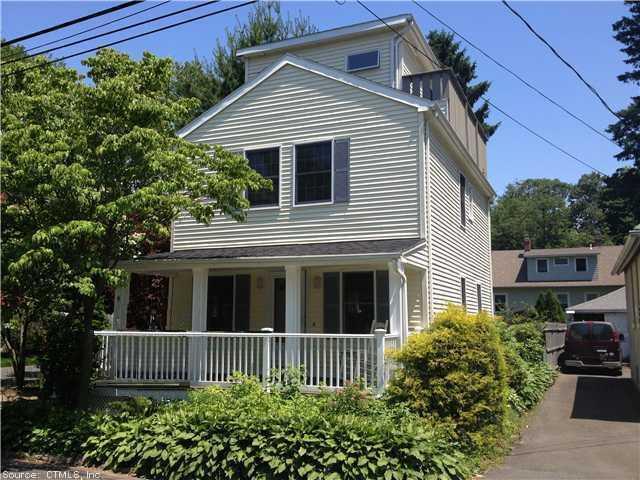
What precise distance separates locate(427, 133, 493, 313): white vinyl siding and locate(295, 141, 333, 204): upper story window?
7.95ft

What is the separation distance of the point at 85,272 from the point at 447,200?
9127 millimetres

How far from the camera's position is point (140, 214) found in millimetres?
10922

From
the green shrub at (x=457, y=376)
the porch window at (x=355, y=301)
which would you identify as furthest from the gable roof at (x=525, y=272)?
the green shrub at (x=457, y=376)

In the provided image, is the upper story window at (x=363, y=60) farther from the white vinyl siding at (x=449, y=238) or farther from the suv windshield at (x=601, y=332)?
the suv windshield at (x=601, y=332)

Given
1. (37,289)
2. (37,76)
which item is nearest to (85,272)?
(37,289)

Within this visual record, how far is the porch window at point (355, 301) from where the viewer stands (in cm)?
1370

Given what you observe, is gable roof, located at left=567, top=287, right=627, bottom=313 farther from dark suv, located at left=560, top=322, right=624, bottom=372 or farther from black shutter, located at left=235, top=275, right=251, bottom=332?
black shutter, located at left=235, top=275, right=251, bottom=332

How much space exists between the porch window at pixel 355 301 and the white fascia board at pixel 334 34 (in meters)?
7.45

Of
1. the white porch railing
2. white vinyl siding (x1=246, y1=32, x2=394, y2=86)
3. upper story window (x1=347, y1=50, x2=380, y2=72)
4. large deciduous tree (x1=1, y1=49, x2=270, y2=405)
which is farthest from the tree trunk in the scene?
upper story window (x1=347, y1=50, x2=380, y2=72)

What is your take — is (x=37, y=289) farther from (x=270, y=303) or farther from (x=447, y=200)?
(x=447, y=200)

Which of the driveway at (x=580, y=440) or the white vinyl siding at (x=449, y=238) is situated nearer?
the driveway at (x=580, y=440)

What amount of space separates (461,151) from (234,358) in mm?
8609

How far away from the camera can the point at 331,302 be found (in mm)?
14234

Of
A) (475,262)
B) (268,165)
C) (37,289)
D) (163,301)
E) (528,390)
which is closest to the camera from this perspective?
(37,289)
